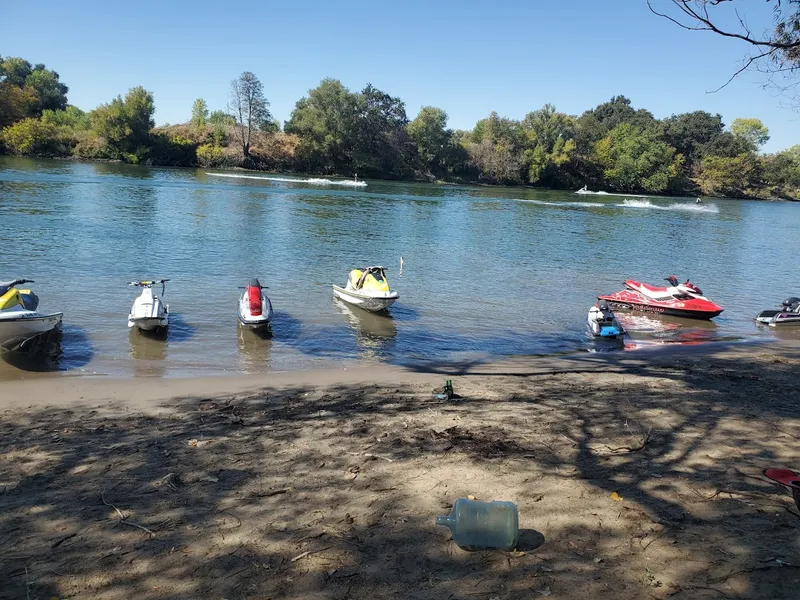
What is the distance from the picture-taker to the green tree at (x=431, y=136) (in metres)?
93.0

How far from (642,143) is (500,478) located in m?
107

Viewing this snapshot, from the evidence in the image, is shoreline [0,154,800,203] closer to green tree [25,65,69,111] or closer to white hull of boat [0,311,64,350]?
green tree [25,65,69,111]

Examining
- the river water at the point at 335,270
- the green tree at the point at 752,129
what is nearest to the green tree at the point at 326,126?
the river water at the point at 335,270

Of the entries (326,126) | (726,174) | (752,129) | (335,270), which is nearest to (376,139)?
(326,126)

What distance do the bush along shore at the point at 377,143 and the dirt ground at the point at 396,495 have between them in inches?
3319

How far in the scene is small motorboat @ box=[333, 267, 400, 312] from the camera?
52.8 ft

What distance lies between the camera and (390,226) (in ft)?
122

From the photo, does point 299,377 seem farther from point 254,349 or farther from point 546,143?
point 546,143

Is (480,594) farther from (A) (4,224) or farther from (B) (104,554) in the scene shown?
(A) (4,224)

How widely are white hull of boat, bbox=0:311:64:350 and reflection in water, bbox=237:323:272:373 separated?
Answer: 400 cm

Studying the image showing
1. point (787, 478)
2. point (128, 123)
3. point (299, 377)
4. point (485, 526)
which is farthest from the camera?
point (128, 123)

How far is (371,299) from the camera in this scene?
16.2m

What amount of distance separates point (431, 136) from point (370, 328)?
82876 millimetres

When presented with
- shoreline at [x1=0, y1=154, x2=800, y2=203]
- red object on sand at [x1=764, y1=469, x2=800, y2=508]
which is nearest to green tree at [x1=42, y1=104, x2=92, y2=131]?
shoreline at [x1=0, y1=154, x2=800, y2=203]
